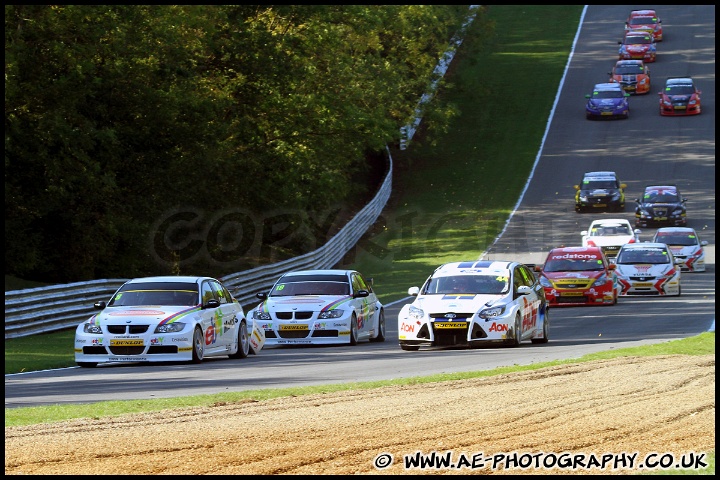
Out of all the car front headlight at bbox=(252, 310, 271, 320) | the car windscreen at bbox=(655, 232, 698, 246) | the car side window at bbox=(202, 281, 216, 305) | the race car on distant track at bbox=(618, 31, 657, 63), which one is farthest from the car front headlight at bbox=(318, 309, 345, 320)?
the race car on distant track at bbox=(618, 31, 657, 63)

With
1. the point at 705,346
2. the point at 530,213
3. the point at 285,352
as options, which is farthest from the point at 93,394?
the point at 530,213

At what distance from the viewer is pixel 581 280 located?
31859 millimetres

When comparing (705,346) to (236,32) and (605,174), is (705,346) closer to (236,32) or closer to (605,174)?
(236,32)

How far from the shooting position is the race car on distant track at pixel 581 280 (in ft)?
104

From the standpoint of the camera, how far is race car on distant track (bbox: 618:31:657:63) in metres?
79.0

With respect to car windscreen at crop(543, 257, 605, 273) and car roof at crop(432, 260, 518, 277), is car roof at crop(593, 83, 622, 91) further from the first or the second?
car roof at crop(432, 260, 518, 277)

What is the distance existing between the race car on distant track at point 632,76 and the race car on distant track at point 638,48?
15.1 feet

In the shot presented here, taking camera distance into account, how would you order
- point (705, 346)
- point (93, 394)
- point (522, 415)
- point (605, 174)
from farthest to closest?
point (605, 174), point (705, 346), point (93, 394), point (522, 415)

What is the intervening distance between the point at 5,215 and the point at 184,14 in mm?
9683

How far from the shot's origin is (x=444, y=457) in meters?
9.98

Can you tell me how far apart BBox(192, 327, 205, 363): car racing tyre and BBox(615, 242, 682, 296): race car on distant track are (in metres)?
17.6

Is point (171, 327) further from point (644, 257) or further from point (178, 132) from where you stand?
point (178, 132)

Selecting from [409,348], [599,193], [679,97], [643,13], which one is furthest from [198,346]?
[643,13]

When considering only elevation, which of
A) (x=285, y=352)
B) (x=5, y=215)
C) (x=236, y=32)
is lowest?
(x=285, y=352)
